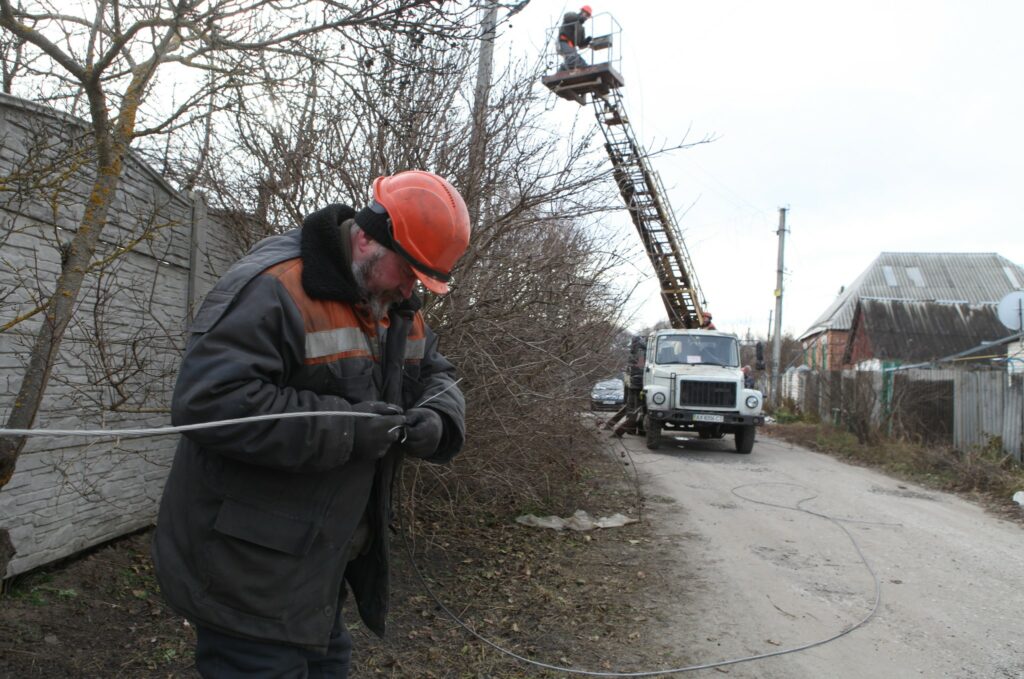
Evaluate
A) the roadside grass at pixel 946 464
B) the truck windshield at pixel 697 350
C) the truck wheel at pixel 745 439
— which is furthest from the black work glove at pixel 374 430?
the truck windshield at pixel 697 350

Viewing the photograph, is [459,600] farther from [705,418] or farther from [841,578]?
[705,418]

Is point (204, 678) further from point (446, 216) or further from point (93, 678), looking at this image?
point (93, 678)

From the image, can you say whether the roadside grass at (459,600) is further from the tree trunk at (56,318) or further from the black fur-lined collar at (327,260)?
the black fur-lined collar at (327,260)

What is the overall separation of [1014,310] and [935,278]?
33.0 meters

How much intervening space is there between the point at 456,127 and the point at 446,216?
3606mm

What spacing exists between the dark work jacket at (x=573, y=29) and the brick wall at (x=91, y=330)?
3182 millimetres

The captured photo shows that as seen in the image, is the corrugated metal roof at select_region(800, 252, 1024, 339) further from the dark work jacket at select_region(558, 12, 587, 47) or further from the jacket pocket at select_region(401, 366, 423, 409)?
the jacket pocket at select_region(401, 366, 423, 409)

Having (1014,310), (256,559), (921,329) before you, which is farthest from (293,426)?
(921,329)

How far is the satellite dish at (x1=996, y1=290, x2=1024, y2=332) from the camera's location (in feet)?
36.8

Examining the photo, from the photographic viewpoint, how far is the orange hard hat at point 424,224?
1.95 metres

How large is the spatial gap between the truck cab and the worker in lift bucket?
7964 mm

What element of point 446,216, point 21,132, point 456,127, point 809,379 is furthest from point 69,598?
point 809,379

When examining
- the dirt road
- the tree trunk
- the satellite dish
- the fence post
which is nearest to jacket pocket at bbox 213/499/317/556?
the tree trunk

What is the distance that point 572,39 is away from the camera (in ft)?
19.5
